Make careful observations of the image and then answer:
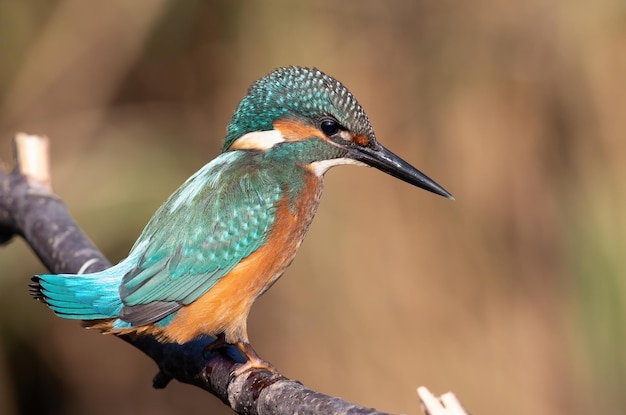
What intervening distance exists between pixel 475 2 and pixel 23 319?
7.71ft

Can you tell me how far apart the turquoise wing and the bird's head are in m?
0.11

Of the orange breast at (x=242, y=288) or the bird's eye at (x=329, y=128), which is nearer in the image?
the orange breast at (x=242, y=288)

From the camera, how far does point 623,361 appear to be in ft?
11.8

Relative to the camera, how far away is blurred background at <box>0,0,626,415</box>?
380cm

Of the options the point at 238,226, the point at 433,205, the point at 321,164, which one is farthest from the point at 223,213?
the point at 433,205

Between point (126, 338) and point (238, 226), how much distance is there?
0.48m

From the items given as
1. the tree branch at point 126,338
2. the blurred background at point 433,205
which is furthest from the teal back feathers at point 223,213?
the blurred background at point 433,205

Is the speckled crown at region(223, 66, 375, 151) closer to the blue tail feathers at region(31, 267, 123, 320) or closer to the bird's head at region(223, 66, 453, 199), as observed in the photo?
the bird's head at region(223, 66, 453, 199)

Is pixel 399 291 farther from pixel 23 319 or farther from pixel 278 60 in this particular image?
pixel 23 319

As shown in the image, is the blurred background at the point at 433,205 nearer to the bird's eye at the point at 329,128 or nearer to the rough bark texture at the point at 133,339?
the rough bark texture at the point at 133,339

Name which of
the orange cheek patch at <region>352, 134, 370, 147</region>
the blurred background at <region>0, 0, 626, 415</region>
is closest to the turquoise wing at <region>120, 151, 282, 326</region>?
the orange cheek patch at <region>352, 134, 370, 147</region>

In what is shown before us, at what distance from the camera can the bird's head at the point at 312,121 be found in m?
2.52

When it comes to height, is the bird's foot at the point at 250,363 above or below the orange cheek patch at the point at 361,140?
Answer: below

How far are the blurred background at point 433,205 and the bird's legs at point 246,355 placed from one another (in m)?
1.41
